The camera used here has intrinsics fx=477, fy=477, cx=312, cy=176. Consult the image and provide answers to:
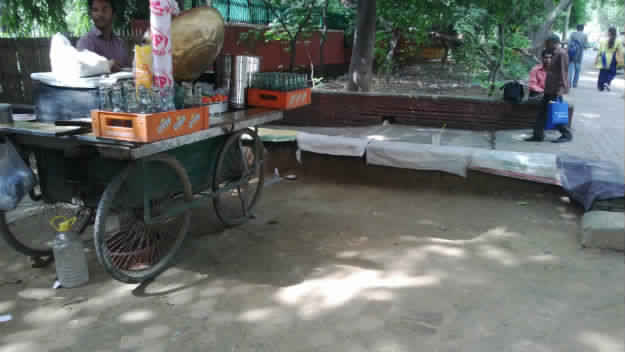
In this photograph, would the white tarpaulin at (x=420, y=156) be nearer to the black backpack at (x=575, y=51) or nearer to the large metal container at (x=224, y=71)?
the large metal container at (x=224, y=71)

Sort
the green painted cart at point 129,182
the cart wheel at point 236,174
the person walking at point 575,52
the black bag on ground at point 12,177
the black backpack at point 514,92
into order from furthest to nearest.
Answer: the person walking at point 575,52 < the black backpack at point 514,92 < the cart wheel at point 236,174 < the black bag on ground at point 12,177 < the green painted cart at point 129,182

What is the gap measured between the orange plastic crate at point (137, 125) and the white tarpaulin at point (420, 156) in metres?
3.16

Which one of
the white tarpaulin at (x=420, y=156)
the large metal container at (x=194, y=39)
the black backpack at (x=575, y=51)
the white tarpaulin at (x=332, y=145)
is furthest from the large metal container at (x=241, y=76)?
the black backpack at (x=575, y=51)

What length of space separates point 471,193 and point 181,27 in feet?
12.0

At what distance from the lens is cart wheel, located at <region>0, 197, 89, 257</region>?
3.51 m

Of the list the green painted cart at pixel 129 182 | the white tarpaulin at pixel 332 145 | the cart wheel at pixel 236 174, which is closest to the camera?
the green painted cart at pixel 129 182

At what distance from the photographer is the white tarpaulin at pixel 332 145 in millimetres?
5666

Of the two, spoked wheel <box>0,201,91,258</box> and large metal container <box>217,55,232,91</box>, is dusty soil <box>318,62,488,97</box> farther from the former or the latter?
spoked wheel <box>0,201,91,258</box>

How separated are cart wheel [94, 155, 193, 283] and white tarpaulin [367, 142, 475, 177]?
2.49 m

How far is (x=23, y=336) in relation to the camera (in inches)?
107

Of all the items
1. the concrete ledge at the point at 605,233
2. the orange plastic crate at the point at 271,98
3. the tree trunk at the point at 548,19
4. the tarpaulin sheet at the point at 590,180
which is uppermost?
the tree trunk at the point at 548,19

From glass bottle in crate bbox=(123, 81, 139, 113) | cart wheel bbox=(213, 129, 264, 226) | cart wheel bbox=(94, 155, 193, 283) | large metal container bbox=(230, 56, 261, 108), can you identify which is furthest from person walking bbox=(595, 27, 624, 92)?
glass bottle in crate bbox=(123, 81, 139, 113)

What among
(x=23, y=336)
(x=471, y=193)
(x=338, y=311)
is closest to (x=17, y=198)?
(x=23, y=336)

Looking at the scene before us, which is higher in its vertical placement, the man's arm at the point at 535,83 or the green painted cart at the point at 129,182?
the man's arm at the point at 535,83
